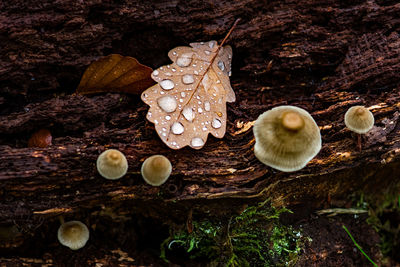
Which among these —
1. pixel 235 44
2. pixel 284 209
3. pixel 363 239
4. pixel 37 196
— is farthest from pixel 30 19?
pixel 363 239

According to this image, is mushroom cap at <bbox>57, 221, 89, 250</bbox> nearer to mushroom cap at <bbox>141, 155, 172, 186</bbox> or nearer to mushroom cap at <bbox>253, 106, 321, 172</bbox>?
mushroom cap at <bbox>141, 155, 172, 186</bbox>

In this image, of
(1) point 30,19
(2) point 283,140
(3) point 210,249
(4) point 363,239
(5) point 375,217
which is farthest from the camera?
(5) point 375,217

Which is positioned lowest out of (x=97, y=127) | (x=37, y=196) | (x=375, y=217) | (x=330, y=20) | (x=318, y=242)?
(x=375, y=217)

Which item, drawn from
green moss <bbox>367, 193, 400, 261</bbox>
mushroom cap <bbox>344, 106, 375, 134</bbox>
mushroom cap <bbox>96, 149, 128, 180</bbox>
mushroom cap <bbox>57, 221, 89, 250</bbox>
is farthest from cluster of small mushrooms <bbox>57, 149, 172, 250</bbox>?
green moss <bbox>367, 193, 400, 261</bbox>

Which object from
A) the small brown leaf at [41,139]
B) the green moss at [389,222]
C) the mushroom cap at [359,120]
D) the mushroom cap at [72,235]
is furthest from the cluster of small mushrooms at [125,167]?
the green moss at [389,222]

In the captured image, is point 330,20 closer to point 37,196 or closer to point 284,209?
point 284,209

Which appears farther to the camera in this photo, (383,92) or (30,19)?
(383,92)
